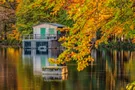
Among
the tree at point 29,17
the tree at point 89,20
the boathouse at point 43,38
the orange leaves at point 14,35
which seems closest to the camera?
the tree at point 89,20

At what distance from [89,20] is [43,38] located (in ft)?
274

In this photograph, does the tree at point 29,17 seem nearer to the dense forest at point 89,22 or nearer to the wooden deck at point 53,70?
the wooden deck at point 53,70

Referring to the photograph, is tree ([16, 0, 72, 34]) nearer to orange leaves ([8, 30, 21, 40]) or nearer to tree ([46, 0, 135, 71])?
orange leaves ([8, 30, 21, 40])

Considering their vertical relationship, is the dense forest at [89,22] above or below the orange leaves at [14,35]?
above

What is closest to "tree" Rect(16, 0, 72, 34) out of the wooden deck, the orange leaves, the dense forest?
the orange leaves

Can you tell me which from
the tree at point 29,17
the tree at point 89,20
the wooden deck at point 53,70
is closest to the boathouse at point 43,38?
the tree at point 29,17

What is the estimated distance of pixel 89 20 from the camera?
8.02 metres

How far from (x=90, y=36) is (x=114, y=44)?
8481 cm

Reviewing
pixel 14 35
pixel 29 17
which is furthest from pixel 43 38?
pixel 14 35

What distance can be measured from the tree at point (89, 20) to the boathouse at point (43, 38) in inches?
3221

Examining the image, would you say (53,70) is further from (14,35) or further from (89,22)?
(14,35)

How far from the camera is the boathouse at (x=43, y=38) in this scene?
3575 inches

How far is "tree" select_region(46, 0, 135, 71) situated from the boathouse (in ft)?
268

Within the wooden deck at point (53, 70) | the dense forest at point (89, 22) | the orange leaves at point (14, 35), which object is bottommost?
the wooden deck at point (53, 70)
